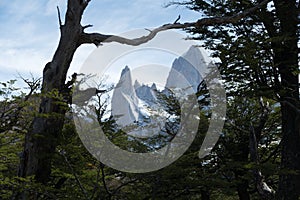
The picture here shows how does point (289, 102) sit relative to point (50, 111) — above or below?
above

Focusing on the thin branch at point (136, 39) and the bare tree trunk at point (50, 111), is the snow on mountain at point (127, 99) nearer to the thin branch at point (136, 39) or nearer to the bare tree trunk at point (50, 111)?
the thin branch at point (136, 39)

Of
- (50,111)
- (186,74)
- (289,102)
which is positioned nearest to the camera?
(50,111)

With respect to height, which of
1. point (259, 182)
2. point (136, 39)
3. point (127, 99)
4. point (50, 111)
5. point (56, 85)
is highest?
point (136, 39)

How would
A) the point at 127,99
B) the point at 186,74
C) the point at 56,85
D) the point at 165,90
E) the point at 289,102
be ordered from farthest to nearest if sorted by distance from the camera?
the point at 165,90 < the point at 186,74 < the point at 127,99 < the point at 289,102 < the point at 56,85

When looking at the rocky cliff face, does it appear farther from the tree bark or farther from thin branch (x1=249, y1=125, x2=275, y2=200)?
thin branch (x1=249, y1=125, x2=275, y2=200)

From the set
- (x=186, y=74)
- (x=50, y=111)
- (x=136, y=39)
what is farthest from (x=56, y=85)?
(x=186, y=74)

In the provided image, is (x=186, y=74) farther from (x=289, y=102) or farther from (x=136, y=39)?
(x=289, y=102)

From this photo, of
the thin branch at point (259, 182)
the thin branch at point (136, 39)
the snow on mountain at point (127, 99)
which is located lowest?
the thin branch at point (259, 182)

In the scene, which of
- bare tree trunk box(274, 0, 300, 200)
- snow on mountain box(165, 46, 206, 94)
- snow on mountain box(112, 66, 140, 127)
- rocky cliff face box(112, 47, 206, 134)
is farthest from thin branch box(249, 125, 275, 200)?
snow on mountain box(112, 66, 140, 127)

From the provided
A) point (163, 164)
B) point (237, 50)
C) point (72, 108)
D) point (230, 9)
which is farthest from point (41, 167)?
point (230, 9)

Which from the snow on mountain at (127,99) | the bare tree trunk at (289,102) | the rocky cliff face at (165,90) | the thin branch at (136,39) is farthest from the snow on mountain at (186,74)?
the bare tree trunk at (289,102)

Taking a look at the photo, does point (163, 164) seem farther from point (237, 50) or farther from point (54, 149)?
point (237, 50)
